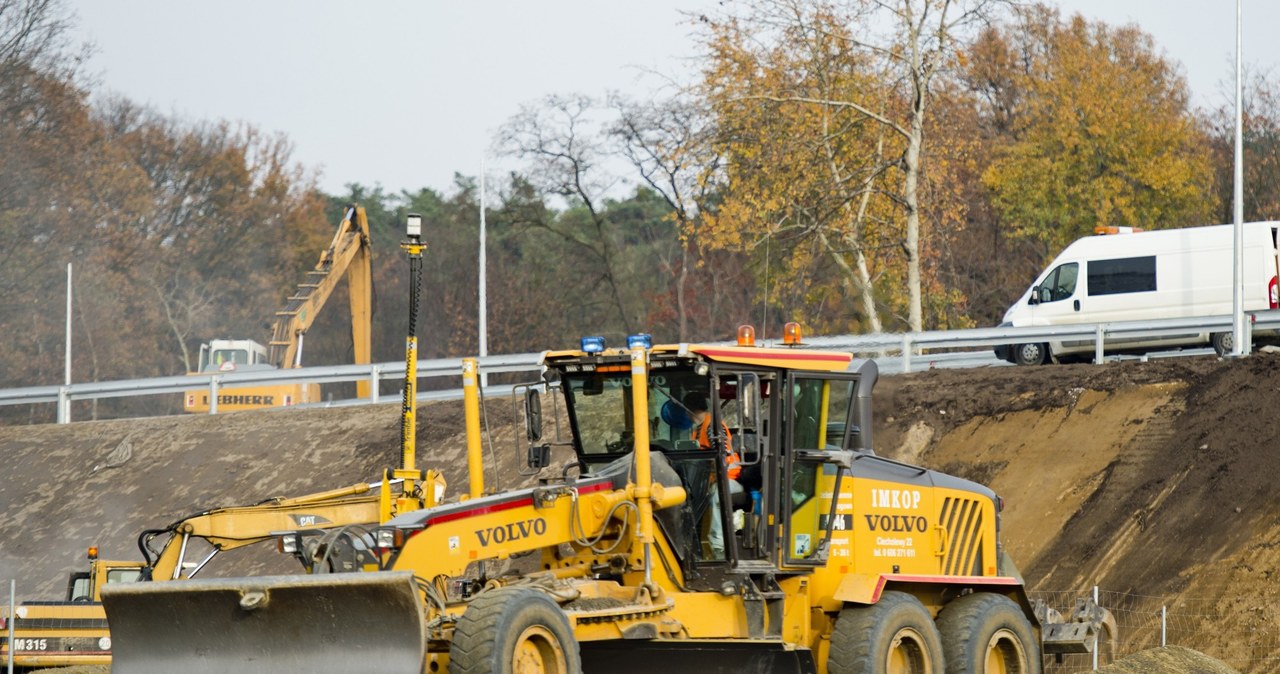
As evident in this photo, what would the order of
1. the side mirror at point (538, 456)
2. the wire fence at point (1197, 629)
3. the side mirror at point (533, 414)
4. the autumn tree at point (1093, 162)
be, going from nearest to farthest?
the side mirror at point (533, 414)
the side mirror at point (538, 456)
the wire fence at point (1197, 629)
the autumn tree at point (1093, 162)

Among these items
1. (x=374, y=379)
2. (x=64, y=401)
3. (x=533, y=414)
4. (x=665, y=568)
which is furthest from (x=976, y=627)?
(x=64, y=401)

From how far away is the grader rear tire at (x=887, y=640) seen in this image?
12445 millimetres

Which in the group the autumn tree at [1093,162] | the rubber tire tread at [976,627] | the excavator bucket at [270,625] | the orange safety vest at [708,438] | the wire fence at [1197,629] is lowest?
the wire fence at [1197,629]

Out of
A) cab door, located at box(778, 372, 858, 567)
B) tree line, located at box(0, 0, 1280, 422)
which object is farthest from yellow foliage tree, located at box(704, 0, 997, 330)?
cab door, located at box(778, 372, 858, 567)

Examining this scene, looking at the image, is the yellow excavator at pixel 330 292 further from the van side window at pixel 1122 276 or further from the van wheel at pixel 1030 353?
the van side window at pixel 1122 276

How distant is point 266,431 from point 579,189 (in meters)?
28.1

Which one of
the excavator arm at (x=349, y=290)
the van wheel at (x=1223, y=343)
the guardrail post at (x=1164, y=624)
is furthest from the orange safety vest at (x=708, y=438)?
the excavator arm at (x=349, y=290)

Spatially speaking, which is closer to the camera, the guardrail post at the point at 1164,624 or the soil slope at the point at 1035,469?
the guardrail post at the point at 1164,624

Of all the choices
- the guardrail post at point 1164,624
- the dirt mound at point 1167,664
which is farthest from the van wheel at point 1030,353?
the dirt mound at point 1167,664

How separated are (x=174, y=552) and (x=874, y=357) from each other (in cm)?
1492

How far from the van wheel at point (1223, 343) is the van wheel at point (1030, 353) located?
283cm

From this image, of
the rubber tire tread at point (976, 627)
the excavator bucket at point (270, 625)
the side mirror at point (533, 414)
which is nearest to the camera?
the excavator bucket at point (270, 625)

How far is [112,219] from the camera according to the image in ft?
193

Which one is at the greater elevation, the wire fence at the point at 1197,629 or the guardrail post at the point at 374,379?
the guardrail post at the point at 374,379
